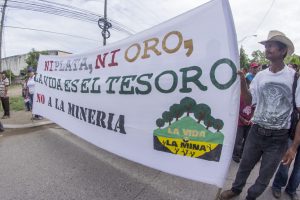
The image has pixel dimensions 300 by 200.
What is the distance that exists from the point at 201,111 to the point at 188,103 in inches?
6.2

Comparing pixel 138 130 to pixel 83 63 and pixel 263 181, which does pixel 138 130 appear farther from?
pixel 83 63

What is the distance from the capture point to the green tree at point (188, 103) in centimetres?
254

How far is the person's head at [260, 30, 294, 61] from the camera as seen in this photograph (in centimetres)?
242

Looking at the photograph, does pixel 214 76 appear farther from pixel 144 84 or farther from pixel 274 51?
pixel 144 84

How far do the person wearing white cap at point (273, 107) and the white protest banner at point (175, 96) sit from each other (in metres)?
0.32

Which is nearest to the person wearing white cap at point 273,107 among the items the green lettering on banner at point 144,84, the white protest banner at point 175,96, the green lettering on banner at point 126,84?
the white protest banner at point 175,96

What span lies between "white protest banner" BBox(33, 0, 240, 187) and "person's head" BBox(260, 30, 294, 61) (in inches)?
17.2

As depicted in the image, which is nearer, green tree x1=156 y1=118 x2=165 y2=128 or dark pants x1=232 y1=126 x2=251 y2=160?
green tree x1=156 y1=118 x2=165 y2=128

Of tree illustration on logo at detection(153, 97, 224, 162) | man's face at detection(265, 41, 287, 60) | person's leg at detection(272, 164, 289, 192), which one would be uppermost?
man's face at detection(265, 41, 287, 60)

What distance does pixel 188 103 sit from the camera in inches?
101

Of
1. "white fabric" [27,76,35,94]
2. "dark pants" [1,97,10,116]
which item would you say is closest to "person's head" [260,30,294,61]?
"white fabric" [27,76,35,94]

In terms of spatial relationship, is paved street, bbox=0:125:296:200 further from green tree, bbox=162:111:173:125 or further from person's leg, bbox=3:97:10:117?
person's leg, bbox=3:97:10:117

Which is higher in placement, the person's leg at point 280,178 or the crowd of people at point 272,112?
the crowd of people at point 272,112

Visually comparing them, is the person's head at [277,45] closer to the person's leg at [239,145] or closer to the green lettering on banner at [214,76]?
the green lettering on banner at [214,76]
